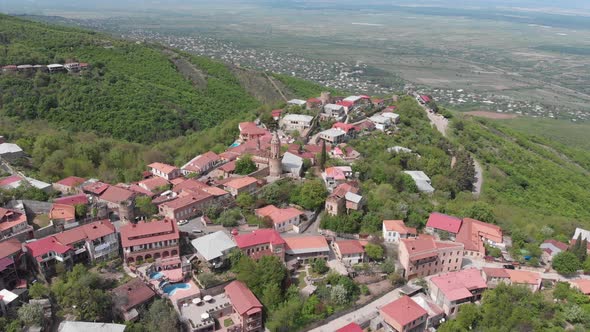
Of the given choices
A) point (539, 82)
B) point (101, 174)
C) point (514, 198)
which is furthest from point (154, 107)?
point (539, 82)

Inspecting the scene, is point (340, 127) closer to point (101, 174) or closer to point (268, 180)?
point (268, 180)

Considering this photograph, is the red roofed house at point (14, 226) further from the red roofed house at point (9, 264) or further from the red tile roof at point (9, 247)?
the red roofed house at point (9, 264)

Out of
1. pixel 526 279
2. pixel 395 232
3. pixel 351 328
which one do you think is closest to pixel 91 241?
pixel 351 328

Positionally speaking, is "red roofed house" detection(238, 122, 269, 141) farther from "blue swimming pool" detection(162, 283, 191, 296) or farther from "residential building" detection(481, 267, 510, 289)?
"residential building" detection(481, 267, 510, 289)

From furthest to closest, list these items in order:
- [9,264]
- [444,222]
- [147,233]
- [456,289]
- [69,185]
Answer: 1. [69,185]
2. [444,222]
3. [147,233]
4. [456,289]
5. [9,264]

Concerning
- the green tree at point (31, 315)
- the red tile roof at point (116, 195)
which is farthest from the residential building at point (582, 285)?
the green tree at point (31, 315)

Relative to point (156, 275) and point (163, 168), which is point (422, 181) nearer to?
point (163, 168)

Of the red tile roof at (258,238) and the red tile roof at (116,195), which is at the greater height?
the red tile roof at (116,195)
